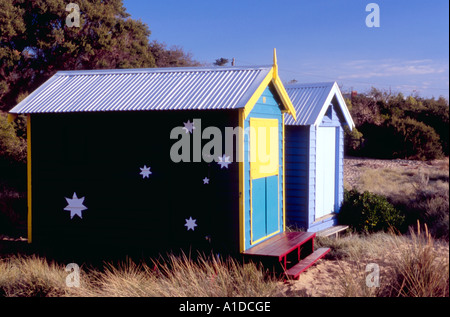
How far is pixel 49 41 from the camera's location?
18203mm

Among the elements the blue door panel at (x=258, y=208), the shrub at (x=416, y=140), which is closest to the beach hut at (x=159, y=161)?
the blue door panel at (x=258, y=208)

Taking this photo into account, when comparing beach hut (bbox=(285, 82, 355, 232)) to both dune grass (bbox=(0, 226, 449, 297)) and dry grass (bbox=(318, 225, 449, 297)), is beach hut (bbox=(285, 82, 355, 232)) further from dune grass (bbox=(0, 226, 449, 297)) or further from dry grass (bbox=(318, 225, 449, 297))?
dry grass (bbox=(318, 225, 449, 297))

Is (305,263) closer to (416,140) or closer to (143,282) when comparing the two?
(143,282)

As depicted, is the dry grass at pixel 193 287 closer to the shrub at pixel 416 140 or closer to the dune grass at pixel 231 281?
the dune grass at pixel 231 281

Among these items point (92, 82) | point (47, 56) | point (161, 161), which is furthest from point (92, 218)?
point (47, 56)

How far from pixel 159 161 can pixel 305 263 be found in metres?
3.01

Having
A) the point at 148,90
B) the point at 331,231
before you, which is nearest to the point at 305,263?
the point at 331,231

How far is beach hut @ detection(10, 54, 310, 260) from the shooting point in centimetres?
776

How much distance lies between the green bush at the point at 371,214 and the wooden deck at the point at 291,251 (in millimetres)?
3527

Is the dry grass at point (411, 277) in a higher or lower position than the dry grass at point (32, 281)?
higher

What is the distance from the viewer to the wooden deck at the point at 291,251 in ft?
24.5

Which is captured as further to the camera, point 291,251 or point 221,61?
point 221,61

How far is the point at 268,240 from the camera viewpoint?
8.55m
